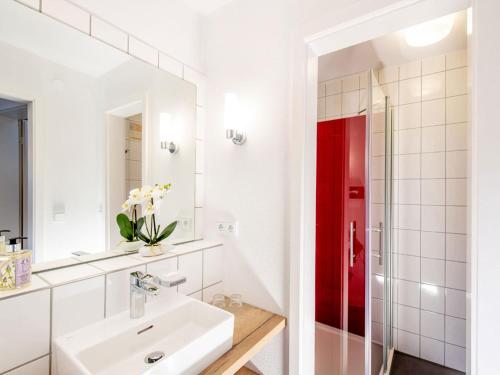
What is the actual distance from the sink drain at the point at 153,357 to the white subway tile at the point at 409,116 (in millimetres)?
2214

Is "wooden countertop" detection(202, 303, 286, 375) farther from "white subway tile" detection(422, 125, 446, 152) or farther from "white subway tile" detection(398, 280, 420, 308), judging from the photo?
"white subway tile" detection(422, 125, 446, 152)

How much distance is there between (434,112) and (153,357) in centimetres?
235

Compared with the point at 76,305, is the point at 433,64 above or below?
above

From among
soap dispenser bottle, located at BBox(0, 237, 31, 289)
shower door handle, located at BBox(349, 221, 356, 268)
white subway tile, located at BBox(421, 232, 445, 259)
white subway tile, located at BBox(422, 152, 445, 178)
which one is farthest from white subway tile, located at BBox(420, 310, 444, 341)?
soap dispenser bottle, located at BBox(0, 237, 31, 289)

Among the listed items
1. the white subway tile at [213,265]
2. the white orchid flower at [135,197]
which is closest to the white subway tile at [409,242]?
Answer: the white subway tile at [213,265]

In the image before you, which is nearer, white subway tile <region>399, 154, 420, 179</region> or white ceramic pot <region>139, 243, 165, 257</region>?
white ceramic pot <region>139, 243, 165, 257</region>

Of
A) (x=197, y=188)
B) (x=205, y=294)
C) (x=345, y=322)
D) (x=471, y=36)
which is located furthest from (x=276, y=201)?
(x=345, y=322)

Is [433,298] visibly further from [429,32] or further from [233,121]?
[233,121]

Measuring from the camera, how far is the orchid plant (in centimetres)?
115

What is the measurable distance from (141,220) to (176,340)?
1.80 ft

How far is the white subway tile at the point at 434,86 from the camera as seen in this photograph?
1.88m

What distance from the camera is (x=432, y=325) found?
1.90 metres

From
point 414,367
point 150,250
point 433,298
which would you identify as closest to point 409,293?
point 433,298

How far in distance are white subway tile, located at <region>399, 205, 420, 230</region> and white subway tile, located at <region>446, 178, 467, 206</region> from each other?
0.21 m
